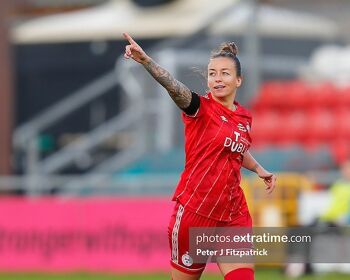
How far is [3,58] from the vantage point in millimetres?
23344

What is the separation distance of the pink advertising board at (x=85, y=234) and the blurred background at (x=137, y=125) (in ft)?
0.07

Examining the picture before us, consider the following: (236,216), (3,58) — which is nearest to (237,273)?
(236,216)

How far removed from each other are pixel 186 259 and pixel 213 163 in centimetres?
71

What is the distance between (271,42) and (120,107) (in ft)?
11.4

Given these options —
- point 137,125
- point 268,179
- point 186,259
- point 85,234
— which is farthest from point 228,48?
point 137,125

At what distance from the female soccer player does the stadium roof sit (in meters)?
18.1

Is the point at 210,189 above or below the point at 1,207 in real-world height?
above

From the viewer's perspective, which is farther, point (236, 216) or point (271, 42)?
point (271, 42)

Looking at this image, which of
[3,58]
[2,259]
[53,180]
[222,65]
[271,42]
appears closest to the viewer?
[222,65]

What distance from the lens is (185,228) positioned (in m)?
9.23

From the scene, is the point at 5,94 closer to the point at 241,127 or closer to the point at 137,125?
the point at 137,125

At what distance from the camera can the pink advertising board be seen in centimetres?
1880

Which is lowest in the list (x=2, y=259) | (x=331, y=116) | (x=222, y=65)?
(x=2, y=259)

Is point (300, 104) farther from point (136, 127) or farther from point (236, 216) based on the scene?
point (236, 216)
